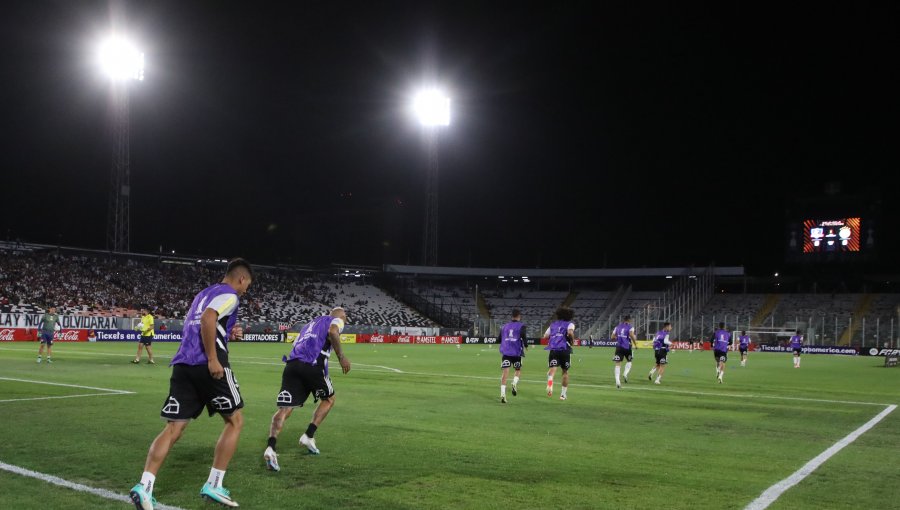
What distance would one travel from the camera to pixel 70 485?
7.70 meters

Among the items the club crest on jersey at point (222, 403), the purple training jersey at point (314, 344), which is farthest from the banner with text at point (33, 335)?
the club crest on jersey at point (222, 403)

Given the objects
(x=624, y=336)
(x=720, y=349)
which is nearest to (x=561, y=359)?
(x=624, y=336)

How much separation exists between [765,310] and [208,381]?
270ft

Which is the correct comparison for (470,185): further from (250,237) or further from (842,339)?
(842,339)

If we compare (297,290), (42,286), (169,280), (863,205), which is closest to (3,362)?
(42,286)

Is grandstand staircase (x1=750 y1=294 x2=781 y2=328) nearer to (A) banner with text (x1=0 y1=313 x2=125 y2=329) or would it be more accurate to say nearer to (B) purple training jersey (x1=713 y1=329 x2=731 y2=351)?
(B) purple training jersey (x1=713 y1=329 x2=731 y2=351)

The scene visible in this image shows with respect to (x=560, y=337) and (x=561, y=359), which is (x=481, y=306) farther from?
(x=561, y=359)

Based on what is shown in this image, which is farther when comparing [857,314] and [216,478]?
[857,314]

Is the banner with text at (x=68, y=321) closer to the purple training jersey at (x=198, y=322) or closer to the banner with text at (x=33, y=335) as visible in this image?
the banner with text at (x=33, y=335)

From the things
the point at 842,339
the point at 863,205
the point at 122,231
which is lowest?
the point at 842,339

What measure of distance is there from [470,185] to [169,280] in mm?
37464

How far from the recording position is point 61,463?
8.79 meters

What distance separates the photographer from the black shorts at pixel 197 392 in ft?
22.6

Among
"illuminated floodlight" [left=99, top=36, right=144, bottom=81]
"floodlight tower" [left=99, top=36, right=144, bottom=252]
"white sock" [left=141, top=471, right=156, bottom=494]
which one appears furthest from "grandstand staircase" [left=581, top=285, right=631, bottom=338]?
"white sock" [left=141, top=471, right=156, bottom=494]
